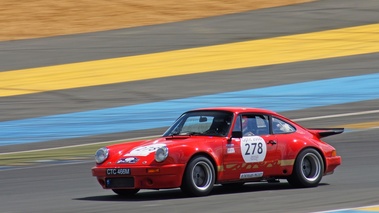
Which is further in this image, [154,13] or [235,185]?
[154,13]

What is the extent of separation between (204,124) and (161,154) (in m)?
0.92

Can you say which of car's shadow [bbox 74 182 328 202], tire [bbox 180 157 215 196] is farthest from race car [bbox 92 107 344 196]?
car's shadow [bbox 74 182 328 202]

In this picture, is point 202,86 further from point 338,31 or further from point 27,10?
point 27,10

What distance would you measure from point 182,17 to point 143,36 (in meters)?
2.37

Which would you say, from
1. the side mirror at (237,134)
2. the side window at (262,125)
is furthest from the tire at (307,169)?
the side mirror at (237,134)

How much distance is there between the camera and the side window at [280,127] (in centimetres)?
1062

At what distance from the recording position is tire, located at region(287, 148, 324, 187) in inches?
414

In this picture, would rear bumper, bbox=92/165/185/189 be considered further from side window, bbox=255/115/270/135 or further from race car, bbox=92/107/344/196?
side window, bbox=255/115/270/135

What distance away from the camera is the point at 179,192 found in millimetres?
10359

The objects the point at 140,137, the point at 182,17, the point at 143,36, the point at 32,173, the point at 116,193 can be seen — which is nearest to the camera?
the point at 116,193

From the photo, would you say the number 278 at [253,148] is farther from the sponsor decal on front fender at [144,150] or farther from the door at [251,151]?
the sponsor decal on front fender at [144,150]

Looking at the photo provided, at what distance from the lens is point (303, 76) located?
70.3 feet

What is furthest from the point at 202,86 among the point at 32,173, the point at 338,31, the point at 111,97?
the point at 32,173

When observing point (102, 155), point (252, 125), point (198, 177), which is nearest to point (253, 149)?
point (252, 125)
